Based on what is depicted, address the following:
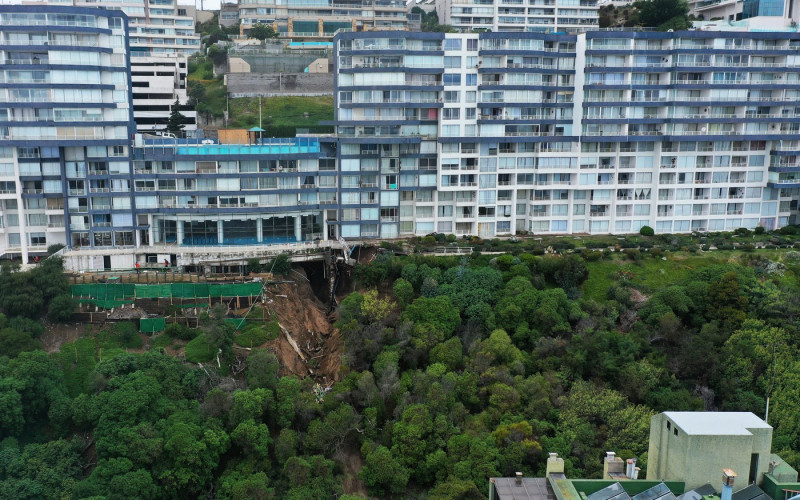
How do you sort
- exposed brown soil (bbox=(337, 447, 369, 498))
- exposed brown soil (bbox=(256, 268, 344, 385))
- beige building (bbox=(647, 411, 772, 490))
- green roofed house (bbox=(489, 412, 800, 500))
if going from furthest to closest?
exposed brown soil (bbox=(256, 268, 344, 385)) < exposed brown soil (bbox=(337, 447, 369, 498)) < beige building (bbox=(647, 411, 772, 490)) < green roofed house (bbox=(489, 412, 800, 500))

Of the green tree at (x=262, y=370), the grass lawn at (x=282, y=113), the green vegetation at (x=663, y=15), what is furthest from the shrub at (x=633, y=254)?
the grass lawn at (x=282, y=113)

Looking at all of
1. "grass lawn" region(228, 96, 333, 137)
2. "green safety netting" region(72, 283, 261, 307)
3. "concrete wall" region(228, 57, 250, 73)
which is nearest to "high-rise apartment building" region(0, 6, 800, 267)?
"green safety netting" region(72, 283, 261, 307)

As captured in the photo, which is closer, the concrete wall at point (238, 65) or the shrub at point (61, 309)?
the shrub at point (61, 309)

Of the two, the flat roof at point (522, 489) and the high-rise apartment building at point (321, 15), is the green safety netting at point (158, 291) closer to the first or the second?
the flat roof at point (522, 489)

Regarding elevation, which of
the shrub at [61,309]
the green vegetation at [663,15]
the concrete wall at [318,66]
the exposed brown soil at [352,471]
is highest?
the green vegetation at [663,15]

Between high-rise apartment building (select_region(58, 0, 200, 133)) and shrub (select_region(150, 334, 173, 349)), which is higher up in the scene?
high-rise apartment building (select_region(58, 0, 200, 133))

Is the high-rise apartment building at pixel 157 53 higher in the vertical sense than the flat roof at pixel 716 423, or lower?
higher

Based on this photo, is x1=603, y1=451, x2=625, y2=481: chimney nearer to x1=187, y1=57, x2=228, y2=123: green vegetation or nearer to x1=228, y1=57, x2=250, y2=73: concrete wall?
x1=187, y1=57, x2=228, y2=123: green vegetation

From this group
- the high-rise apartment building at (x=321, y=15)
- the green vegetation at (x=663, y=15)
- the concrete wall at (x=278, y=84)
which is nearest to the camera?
the green vegetation at (x=663, y=15)

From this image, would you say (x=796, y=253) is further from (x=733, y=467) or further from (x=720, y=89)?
(x=733, y=467)
